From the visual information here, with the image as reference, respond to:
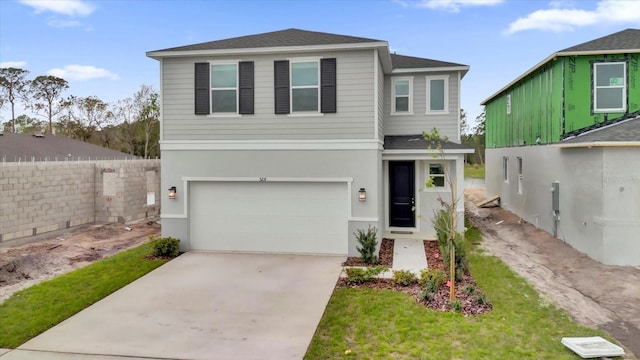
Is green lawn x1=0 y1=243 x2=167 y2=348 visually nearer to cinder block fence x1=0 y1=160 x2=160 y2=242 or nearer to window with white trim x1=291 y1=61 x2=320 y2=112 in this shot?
cinder block fence x1=0 y1=160 x2=160 y2=242

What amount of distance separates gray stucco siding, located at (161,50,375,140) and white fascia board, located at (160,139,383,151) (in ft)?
0.36

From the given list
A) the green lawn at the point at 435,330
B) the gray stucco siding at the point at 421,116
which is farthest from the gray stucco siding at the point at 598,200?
the green lawn at the point at 435,330

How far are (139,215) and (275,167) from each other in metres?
8.01

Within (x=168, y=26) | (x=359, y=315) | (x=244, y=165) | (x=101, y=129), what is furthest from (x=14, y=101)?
(x=359, y=315)

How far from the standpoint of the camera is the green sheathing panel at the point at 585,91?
11953 mm

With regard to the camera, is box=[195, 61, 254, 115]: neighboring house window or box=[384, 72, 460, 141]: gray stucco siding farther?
box=[384, 72, 460, 141]: gray stucco siding

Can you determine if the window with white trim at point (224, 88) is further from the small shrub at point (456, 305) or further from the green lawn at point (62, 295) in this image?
the small shrub at point (456, 305)

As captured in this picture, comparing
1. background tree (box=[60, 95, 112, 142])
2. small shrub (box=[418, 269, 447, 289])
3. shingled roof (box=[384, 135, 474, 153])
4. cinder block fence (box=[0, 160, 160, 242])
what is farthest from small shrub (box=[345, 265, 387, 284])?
background tree (box=[60, 95, 112, 142])

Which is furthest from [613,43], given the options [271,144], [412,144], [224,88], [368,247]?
[224,88]

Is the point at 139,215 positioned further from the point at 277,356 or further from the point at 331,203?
the point at 277,356

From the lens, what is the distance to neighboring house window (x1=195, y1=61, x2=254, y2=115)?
10.9 m

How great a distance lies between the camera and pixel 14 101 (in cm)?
3997

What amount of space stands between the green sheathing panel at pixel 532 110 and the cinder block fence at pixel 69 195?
14.7 meters

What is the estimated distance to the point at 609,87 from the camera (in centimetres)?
1214
